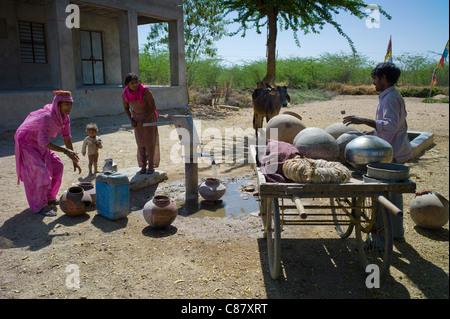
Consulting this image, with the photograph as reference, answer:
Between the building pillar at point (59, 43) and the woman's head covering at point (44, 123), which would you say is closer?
the woman's head covering at point (44, 123)

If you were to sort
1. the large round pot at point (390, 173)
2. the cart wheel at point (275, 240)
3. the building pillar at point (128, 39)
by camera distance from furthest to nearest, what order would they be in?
1. the building pillar at point (128, 39)
2. the cart wheel at point (275, 240)
3. the large round pot at point (390, 173)

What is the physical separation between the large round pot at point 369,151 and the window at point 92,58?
12106 millimetres

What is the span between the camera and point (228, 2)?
11352 millimetres

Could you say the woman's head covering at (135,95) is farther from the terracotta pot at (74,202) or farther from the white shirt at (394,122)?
the white shirt at (394,122)

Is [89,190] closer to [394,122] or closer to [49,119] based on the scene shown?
[49,119]

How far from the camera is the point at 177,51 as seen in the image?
539 inches

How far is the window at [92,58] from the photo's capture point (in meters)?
13.1

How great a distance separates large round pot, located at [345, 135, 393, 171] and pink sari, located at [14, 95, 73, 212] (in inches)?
141

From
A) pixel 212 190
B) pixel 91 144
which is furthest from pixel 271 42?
pixel 212 190

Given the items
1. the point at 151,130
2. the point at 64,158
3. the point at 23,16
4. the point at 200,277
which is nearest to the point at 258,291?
the point at 200,277

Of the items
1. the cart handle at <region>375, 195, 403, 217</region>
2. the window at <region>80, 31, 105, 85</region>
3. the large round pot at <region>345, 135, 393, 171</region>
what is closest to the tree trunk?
the window at <region>80, 31, 105, 85</region>

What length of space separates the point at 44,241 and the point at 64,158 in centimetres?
401

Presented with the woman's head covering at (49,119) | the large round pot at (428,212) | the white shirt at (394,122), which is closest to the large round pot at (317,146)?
the white shirt at (394,122)

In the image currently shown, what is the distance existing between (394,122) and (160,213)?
276 centimetres
